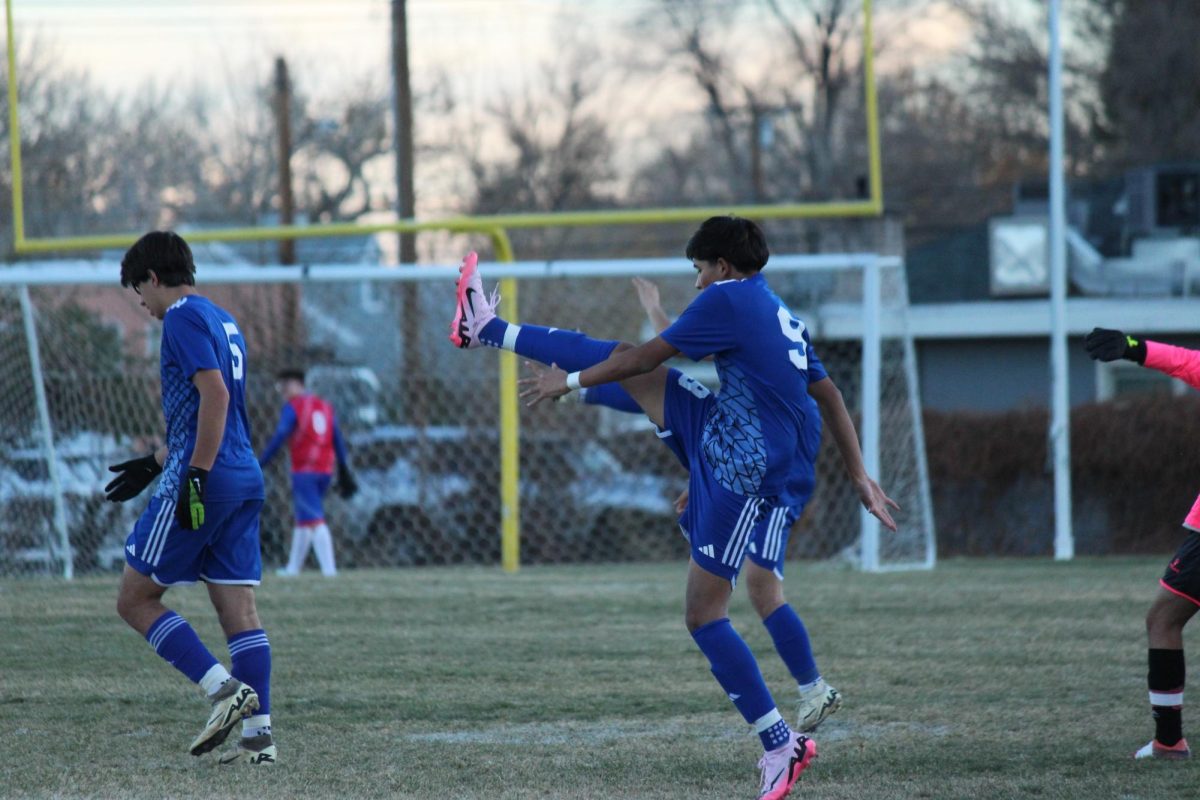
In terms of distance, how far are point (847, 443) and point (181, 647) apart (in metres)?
2.53

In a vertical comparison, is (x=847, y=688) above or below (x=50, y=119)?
below

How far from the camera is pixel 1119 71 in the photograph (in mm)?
39062

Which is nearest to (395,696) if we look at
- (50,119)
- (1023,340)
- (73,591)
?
(73,591)

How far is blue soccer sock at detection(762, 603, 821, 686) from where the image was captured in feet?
19.7

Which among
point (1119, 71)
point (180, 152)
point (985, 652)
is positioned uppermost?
point (1119, 71)

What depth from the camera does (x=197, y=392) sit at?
17.7ft

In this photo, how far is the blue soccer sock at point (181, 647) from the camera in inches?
213

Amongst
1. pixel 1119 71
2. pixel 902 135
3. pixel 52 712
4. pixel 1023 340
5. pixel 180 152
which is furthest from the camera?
pixel 902 135

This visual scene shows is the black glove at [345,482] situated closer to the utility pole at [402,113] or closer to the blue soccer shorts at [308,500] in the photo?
the blue soccer shorts at [308,500]

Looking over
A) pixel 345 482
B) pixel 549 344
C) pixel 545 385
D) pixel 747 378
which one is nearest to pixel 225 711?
pixel 545 385

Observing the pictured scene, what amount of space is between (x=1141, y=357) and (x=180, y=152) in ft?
54.9

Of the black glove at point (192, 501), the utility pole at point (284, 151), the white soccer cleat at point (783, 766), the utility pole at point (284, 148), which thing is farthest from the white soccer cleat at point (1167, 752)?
the utility pole at point (284, 151)

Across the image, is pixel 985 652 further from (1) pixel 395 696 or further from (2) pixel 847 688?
(1) pixel 395 696

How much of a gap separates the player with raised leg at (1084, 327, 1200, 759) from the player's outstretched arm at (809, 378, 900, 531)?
0.89m
